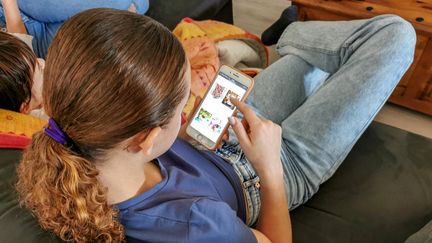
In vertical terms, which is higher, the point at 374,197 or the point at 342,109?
the point at 342,109

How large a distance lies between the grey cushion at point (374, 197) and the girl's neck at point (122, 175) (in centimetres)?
48

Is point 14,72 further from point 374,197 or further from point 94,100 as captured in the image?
point 374,197

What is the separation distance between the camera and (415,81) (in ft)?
4.86

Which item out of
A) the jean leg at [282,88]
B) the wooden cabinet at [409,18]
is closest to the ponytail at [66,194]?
the jean leg at [282,88]

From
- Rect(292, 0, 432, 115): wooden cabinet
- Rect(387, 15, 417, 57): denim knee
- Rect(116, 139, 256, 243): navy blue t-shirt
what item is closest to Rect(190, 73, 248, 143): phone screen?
Rect(116, 139, 256, 243): navy blue t-shirt

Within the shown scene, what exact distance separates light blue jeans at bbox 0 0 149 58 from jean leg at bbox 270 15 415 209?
82cm

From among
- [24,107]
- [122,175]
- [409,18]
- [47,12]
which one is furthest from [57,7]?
[409,18]

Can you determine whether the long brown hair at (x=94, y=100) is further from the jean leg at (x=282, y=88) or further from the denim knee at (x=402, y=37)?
the denim knee at (x=402, y=37)

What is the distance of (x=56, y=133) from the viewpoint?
20.5 inches

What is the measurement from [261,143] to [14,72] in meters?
0.56

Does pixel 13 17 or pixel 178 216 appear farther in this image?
pixel 13 17

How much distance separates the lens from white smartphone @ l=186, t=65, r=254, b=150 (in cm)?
88

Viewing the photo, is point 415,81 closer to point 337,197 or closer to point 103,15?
point 337,197

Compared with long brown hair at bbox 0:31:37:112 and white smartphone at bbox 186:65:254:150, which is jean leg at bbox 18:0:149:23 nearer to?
long brown hair at bbox 0:31:37:112
